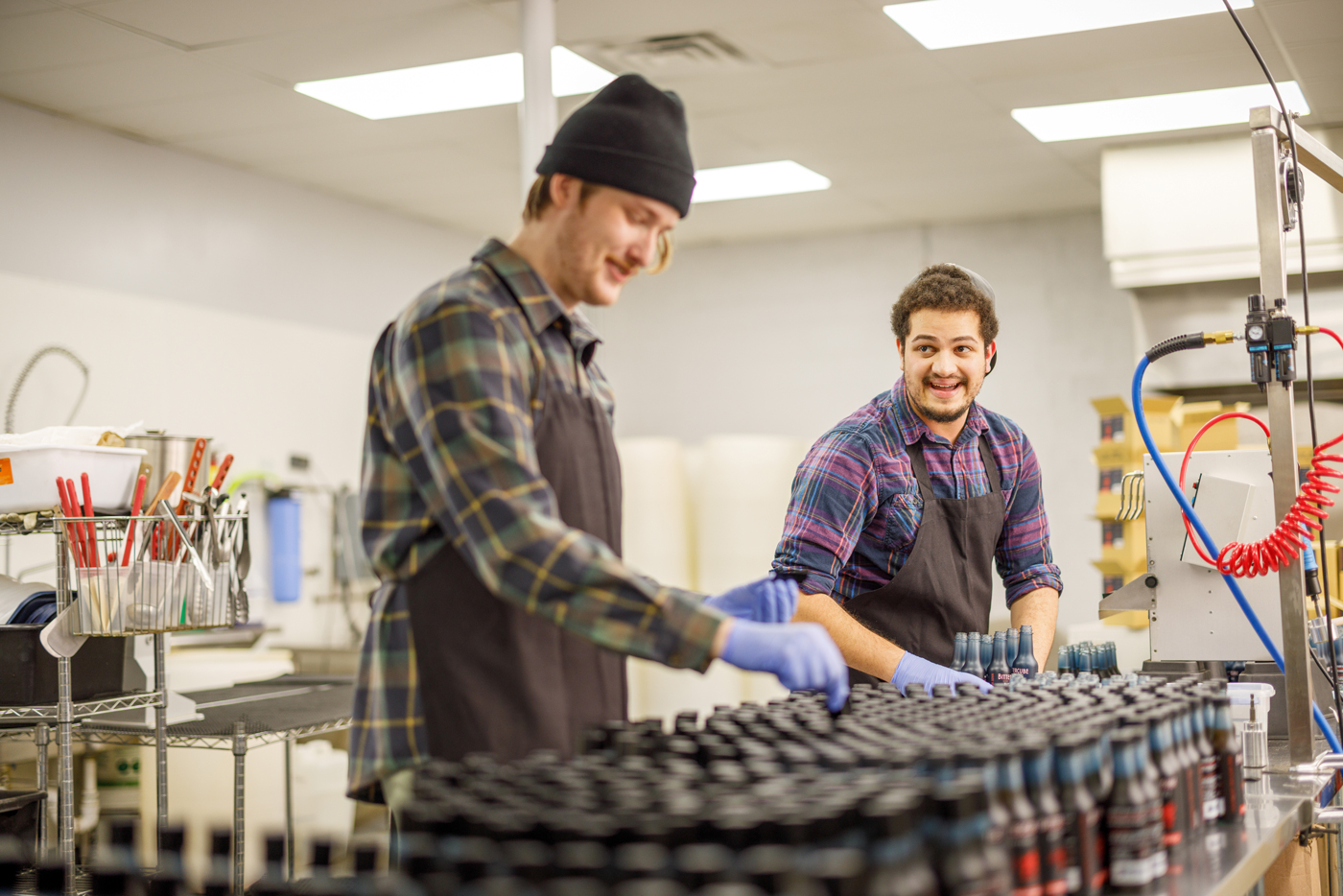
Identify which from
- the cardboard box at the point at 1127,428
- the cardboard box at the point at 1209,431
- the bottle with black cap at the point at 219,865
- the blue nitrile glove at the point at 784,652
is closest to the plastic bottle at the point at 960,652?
the blue nitrile glove at the point at 784,652

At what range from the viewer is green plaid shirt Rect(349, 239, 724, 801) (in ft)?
4.27

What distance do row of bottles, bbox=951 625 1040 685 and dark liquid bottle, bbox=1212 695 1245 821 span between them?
56 cm

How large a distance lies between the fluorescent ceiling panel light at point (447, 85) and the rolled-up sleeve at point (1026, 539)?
8.06 feet

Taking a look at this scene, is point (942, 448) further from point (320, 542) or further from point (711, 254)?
point (711, 254)

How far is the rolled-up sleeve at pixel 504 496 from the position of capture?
4.25ft

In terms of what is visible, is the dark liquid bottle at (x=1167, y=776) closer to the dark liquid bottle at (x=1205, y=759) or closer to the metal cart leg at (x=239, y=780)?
the dark liquid bottle at (x=1205, y=759)

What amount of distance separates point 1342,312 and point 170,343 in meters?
4.95

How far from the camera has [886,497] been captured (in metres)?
2.53

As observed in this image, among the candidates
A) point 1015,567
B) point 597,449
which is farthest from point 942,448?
point 597,449

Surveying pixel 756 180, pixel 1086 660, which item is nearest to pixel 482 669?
pixel 1086 660

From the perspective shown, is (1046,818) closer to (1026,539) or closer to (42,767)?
(1026,539)

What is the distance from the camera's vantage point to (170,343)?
16.9ft

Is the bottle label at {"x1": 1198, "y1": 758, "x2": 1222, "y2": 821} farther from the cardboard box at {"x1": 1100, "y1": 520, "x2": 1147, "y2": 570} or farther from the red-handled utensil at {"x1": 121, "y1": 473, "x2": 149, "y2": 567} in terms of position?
the cardboard box at {"x1": 1100, "y1": 520, "x2": 1147, "y2": 570}

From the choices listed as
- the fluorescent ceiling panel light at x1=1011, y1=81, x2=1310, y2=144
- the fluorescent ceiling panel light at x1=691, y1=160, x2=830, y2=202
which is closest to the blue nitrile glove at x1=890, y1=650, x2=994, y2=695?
the fluorescent ceiling panel light at x1=1011, y1=81, x2=1310, y2=144
